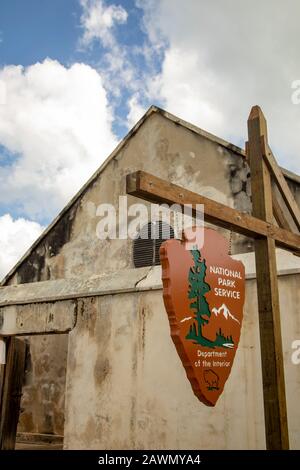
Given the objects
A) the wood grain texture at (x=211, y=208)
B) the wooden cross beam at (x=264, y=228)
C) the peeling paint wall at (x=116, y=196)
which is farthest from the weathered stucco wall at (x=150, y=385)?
the wooden cross beam at (x=264, y=228)

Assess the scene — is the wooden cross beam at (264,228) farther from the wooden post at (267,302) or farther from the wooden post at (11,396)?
the wooden post at (11,396)

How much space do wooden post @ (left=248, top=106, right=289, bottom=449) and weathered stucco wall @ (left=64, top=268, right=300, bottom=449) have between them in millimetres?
2429

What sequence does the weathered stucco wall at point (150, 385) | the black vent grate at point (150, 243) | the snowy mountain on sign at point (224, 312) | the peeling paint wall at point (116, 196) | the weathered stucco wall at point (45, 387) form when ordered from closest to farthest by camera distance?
the snowy mountain on sign at point (224, 312), the weathered stucco wall at point (150, 385), the peeling paint wall at point (116, 196), the black vent grate at point (150, 243), the weathered stucco wall at point (45, 387)

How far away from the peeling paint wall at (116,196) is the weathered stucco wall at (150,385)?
Answer: 1.51 metres

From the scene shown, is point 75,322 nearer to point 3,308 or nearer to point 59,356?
point 3,308

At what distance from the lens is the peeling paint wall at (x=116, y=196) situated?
8266mm

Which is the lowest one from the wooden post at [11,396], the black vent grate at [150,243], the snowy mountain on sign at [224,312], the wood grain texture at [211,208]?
the wooden post at [11,396]

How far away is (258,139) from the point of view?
14.6ft

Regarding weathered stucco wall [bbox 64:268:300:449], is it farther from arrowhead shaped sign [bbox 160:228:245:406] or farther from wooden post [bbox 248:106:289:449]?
arrowhead shaped sign [bbox 160:228:245:406]

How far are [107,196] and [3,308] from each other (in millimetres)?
3003

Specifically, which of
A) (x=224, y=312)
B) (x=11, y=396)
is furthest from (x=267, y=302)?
(x=11, y=396)

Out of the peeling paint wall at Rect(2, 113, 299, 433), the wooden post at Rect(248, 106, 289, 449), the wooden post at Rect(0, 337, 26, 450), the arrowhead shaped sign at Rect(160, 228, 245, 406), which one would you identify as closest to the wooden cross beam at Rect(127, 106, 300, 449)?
the wooden post at Rect(248, 106, 289, 449)

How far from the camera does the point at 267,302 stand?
13.0 ft
